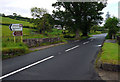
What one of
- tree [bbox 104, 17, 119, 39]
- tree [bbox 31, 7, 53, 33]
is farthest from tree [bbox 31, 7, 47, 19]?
tree [bbox 104, 17, 119, 39]

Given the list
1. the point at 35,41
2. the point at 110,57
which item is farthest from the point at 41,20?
the point at 110,57

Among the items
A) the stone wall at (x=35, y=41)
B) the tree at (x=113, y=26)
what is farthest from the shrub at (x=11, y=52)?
the tree at (x=113, y=26)

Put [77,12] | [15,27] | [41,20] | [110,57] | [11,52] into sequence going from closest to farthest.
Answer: [110,57] < [11,52] < [15,27] < [77,12] < [41,20]

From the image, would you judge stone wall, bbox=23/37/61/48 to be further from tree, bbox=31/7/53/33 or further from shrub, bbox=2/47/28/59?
tree, bbox=31/7/53/33

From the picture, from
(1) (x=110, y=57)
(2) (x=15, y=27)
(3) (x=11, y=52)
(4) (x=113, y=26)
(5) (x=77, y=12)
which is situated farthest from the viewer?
(5) (x=77, y=12)

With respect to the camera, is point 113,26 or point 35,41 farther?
point 113,26

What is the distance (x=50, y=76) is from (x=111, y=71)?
2.78m

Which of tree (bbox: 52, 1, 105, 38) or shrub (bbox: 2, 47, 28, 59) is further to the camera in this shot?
tree (bbox: 52, 1, 105, 38)

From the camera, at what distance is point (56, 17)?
1145 inches

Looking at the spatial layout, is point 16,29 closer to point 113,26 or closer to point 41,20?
point 113,26

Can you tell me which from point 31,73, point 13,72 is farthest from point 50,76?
point 13,72

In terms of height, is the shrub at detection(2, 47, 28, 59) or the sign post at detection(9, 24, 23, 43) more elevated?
the sign post at detection(9, 24, 23, 43)

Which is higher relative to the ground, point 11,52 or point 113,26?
point 113,26

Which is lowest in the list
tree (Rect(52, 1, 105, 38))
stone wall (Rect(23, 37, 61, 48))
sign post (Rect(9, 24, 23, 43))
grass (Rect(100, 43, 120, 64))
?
grass (Rect(100, 43, 120, 64))
